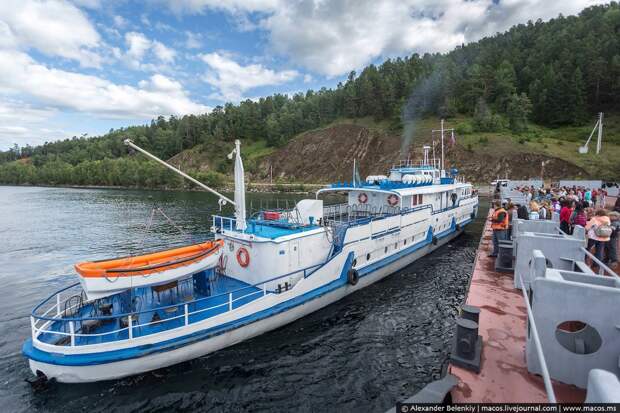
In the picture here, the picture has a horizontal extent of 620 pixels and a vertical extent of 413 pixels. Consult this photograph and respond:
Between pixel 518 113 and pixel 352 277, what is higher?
pixel 518 113

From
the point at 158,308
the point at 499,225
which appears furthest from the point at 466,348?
the point at 499,225

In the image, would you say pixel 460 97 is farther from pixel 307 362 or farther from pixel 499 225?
pixel 307 362

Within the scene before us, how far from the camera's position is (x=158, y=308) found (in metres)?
9.29

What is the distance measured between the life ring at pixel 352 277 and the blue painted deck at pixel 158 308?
4260mm

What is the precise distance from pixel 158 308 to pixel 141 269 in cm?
126

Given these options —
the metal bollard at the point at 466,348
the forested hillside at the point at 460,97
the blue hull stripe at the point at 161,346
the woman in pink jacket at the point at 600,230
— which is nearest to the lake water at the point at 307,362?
the blue hull stripe at the point at 161,346

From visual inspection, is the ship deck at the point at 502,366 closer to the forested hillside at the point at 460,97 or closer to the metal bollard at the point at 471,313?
the metal bollard at the point at 471,313

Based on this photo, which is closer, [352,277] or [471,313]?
[471,313]

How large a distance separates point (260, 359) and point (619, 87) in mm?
111592

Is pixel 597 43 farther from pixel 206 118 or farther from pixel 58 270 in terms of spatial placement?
pixel 206 118

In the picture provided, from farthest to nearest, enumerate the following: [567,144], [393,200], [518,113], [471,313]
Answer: [518,113] < [567,144] < [393,200] < [471,313]

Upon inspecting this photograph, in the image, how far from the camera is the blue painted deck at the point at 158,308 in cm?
927

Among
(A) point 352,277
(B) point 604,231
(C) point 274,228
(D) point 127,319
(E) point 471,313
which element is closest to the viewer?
(E) point 471,313

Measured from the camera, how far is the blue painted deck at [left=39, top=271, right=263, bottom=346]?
9266 millimetres
